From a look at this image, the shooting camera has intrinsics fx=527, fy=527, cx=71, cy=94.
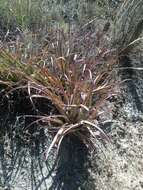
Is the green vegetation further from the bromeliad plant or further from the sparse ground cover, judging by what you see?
the bromeliad plant

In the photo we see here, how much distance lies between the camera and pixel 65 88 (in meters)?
3.54

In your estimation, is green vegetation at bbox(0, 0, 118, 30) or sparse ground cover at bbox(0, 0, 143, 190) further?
green vegetation at bbox(0, 0, 118, 30)

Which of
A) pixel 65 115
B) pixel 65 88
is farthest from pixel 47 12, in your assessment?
pixel 65 115

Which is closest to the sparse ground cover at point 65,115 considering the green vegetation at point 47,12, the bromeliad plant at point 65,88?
the bromeliad plant at point 65,88

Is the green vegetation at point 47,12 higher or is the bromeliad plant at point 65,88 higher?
the green vegetation at point 47,12

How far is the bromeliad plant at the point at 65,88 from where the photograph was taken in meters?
3.37

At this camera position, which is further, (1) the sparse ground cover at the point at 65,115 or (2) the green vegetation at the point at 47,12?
(2) the green vegetation at the point at 47,12

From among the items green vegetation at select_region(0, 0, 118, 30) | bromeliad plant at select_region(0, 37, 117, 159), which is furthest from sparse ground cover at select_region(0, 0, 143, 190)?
green vegetation at select_region(0, 0, 118, 30)

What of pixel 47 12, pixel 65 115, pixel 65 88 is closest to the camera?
pixel 65 115

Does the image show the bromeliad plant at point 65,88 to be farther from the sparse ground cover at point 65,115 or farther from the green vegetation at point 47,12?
the green vegetation at point 47,12

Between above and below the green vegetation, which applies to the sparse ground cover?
below

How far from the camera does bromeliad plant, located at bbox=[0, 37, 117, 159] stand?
3.37 metres

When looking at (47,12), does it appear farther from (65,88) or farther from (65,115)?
(65,115)

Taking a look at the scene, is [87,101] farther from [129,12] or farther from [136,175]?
[129,12]
